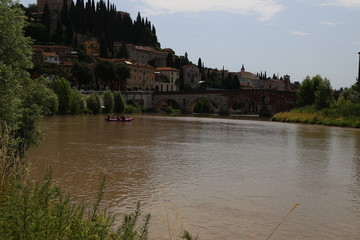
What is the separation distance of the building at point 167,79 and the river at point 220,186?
11178 cm

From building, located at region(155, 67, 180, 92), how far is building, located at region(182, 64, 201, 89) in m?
5.44

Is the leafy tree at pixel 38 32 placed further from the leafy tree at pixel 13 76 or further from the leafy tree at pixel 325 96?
the leafy tree at pixel 13 76

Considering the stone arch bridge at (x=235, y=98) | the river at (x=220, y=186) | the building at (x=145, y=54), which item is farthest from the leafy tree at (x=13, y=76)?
the building at (x=145, y=54)

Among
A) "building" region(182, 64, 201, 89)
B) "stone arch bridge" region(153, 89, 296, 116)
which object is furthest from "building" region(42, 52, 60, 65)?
"building" region(182, 64, 201, 89)

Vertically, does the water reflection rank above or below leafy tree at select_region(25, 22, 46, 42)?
below

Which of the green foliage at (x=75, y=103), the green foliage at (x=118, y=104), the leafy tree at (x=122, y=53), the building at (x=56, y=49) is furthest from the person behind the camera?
the leafy tree at (x=122, y=53)

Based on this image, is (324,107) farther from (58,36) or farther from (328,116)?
(58,36)

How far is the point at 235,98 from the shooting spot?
90.6 metres

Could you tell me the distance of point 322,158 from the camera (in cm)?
2066

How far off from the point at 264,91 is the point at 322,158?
66222 mm

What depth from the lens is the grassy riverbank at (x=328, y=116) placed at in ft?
159

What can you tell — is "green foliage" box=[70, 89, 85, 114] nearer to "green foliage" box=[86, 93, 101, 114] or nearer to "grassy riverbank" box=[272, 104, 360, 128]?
"green foliage" box=[86, 93, 101, 114]

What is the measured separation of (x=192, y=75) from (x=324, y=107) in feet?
295

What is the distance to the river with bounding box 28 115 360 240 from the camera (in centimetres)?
880
